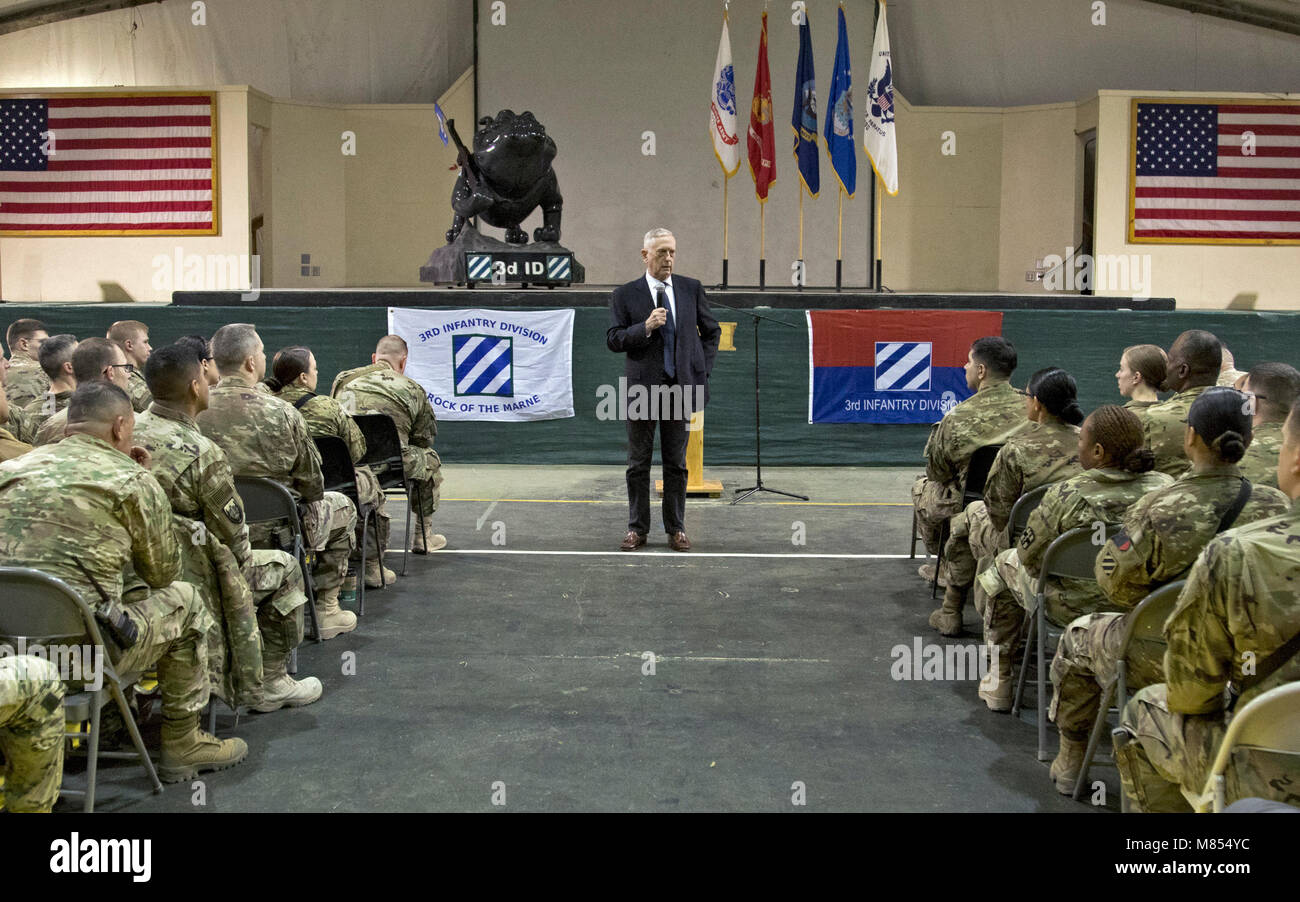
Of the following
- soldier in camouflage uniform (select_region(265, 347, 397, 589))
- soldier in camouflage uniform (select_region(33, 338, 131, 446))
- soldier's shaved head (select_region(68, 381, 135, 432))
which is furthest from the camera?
soldier in camouflage uniform (select_region(265, 347, 397, 589))

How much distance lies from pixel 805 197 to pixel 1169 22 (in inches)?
195

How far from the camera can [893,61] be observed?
1566 cm

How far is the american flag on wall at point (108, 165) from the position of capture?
1437 centimetres

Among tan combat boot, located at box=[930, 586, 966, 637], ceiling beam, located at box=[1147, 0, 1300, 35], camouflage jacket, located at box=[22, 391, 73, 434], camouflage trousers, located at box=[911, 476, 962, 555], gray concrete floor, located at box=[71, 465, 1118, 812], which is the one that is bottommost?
gray concrete floor, located at box=[71, 465, 1118, 812]

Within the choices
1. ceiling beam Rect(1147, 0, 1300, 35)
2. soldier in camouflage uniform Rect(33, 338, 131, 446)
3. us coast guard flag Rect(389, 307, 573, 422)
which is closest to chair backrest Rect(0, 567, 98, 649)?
soldier in camouflage uniform Rect(33, 338, 131, 446)

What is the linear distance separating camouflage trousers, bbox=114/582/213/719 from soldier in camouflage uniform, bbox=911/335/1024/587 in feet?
11.4

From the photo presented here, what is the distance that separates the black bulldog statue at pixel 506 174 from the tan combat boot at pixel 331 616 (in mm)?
6207

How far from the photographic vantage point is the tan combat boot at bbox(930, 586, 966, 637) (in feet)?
18.3

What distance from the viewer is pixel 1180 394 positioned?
16.9ft

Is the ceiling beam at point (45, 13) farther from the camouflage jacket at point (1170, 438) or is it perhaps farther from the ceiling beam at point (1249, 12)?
the camouflage jacket at point (1170, 438)

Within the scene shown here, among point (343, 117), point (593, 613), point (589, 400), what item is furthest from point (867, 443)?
point (343, 117)

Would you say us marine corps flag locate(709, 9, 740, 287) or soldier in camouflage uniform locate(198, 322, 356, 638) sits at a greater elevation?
us marine corps flag locate(709, 9, 740, 287)

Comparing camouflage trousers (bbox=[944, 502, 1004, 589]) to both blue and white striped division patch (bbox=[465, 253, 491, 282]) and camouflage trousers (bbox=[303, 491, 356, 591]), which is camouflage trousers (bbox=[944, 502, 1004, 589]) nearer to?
camouflage trousers (bbox=[303, 491, 356, 591])

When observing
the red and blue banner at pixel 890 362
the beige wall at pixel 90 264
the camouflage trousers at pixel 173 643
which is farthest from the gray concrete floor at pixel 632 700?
the beige wall at pixel 90 264
